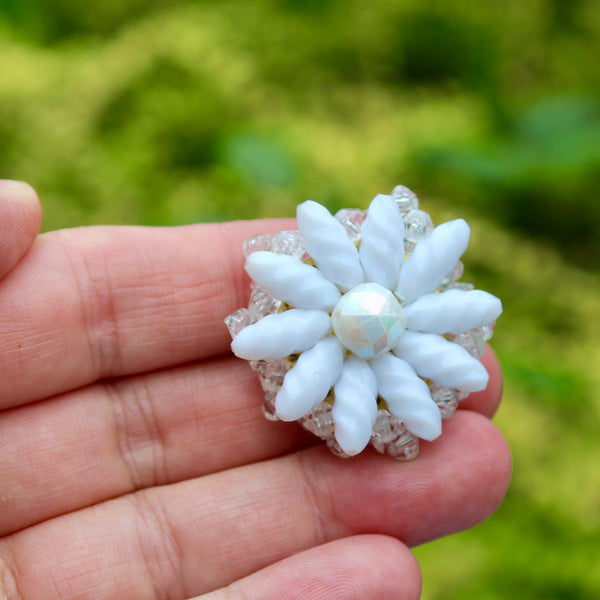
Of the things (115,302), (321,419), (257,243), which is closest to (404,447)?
(321,419)

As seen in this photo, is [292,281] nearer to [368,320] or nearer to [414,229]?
[368,320]

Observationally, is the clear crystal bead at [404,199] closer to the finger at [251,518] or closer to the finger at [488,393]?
the finger at [488,393]

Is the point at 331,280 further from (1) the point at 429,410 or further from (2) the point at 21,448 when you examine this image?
(2) the point at 21,448

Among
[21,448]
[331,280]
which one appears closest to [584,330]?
[331,280]

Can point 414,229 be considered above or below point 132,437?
above

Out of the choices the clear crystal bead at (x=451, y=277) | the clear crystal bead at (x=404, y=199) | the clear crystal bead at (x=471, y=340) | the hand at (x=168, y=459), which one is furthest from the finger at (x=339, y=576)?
the clear crystal bead at (x=404, y=199)

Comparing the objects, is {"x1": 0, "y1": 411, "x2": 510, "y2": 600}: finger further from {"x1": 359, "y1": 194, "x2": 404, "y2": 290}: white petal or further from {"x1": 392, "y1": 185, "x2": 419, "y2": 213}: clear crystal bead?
{"x1": 392, "y1": 185, "x2": 419, "y2": 213}: clear crystal bead
